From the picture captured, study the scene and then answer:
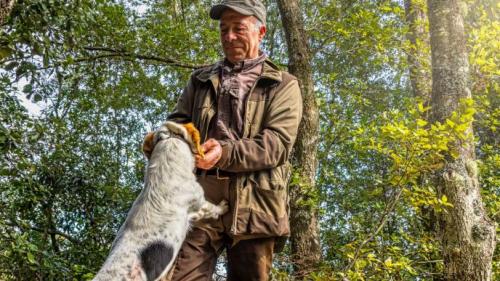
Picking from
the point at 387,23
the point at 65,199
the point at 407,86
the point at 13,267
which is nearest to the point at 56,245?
the point at 65,199

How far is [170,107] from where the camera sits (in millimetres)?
10984

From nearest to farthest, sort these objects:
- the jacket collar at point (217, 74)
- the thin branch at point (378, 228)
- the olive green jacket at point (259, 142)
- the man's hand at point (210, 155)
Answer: the man's hand at point (210, 155) → the olive green jacket at point (259, 142) → the jacket collar at point (217, 74) → the thin branch at point (378, 228)

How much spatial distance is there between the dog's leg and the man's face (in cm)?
82

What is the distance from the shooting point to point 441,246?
4.56 metres

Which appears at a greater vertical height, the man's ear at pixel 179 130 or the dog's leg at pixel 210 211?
the man's ear at pixel 179 130

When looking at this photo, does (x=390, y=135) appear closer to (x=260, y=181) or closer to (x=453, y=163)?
(x=453, y=163)

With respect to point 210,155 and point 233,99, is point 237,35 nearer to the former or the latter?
point 233,99

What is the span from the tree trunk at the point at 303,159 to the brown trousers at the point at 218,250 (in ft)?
7.85

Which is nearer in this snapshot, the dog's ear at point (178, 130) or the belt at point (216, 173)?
the dog's ear at point (178, 130)

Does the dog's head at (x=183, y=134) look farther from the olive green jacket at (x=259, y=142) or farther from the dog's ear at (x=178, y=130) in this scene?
the olive green jacket at (x=259, y=142)

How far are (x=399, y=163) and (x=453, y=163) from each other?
2.52ft

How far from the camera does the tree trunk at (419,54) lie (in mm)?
6859

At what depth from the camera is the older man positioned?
2.43m

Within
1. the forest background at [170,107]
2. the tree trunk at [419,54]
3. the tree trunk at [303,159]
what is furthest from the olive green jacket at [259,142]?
the tree trunk at [419,54]
